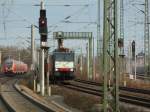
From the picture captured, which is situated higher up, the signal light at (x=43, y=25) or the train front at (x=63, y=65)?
the signal light at (x=43, y=25)

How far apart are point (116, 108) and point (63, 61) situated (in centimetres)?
3784

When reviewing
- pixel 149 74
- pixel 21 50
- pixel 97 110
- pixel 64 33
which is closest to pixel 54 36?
pixel 64 33

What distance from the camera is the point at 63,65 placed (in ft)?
187

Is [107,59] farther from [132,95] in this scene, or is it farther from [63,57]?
[63,57]

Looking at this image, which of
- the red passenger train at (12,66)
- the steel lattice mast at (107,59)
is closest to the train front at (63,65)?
the steel lattice mast at (107,59)

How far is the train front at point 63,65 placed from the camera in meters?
56.8

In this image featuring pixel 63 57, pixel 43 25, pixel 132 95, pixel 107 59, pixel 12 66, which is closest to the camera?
pixel 107 59

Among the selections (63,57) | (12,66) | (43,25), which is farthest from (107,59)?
(12,66)

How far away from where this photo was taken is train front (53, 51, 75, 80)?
2238 inches

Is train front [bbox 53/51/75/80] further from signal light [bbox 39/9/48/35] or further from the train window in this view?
signal light [bbox 39/9/48/35]

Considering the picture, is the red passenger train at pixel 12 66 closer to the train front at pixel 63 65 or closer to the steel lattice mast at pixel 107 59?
the train front at pixel 63 65

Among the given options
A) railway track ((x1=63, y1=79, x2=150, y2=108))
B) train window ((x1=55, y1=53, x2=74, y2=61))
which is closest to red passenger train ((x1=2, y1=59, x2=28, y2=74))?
train window ((x1=55, y1=53, x2=74, y2=61))

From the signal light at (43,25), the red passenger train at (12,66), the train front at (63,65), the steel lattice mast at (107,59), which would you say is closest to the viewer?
the steel lattice mast at (107,59)

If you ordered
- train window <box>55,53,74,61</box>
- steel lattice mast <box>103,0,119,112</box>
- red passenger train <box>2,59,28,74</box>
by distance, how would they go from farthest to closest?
red passenger train <box>2,59,28,74</box>, train window <box>55,53,74,61</box>, steel lattice mast <box>103,0,119,112</box>
